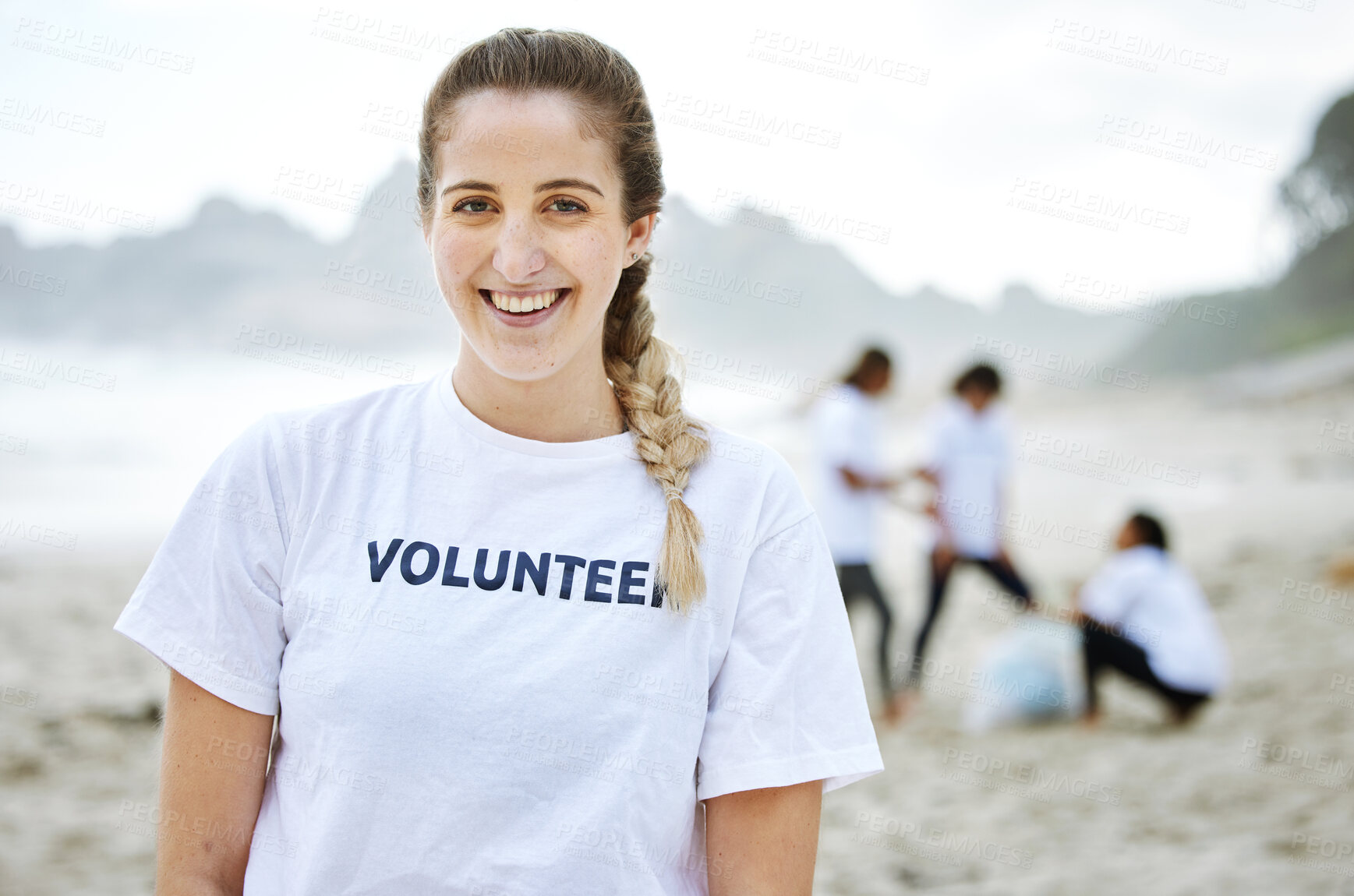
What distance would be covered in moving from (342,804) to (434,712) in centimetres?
15

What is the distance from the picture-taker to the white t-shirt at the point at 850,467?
4699 millimetres

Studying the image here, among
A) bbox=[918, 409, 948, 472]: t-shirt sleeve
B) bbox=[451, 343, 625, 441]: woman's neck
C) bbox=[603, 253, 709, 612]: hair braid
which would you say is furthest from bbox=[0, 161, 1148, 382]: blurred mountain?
bbox=[451, 343, 625, 441]: woman's neck

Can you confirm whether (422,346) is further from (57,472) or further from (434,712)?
(434,712)

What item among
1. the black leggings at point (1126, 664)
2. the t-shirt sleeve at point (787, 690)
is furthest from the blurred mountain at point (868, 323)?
the t-shirt sleeve at point (787, 690)

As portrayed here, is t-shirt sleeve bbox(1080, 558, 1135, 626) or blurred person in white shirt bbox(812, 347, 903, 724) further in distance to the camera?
blurred person in white shirt bbox(812, 347, 903, 724)

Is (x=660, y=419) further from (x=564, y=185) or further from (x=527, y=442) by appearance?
(x=564, y=185)

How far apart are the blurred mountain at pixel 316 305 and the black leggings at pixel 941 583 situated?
14.5m

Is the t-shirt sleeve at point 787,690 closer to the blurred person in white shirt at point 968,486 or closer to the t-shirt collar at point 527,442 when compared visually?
the t-shirt collar at point 527,442

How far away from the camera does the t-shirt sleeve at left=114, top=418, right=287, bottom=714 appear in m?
1.24

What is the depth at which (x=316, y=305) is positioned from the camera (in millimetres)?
27953

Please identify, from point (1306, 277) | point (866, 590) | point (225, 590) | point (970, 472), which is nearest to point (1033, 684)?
point (866, 590)

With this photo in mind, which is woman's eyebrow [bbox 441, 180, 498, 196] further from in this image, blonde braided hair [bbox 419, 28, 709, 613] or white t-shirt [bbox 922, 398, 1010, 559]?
white t-shirt [bbox 922, 398, 1010, 559]

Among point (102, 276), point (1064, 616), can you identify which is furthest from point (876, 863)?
point (102, 276)

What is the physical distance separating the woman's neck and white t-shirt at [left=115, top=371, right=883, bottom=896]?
0.13ft
